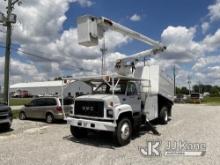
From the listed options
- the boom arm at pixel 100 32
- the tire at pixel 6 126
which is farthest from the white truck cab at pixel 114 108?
the tire at pixel 6 126

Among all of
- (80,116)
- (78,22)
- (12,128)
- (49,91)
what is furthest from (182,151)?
(49,91)

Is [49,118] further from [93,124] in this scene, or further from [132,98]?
[93,124]

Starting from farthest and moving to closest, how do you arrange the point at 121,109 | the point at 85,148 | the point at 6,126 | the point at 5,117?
the point at 6,126 → the point at 5,117 → the point at 121,109 → the point at 85,148

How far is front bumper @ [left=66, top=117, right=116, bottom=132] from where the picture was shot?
29.0 feet

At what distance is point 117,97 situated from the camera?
9719mm

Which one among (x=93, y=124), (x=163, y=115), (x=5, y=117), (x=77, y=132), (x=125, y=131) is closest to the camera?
(x=93, y=124)

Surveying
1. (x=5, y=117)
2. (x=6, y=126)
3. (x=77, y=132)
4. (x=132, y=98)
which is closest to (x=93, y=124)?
(x=77, y=132)

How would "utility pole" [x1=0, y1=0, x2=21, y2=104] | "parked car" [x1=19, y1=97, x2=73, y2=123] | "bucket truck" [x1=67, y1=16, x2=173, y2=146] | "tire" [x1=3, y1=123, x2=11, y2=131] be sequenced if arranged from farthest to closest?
"utility pole" [x1=0, y1=0, x2=21, y2=104]
"parked car" [x1=19, y1=97, x2=73, y2=123]
"tire" [x1=3, y1=123, x2=11, y2=131]
"bucket truck" [x1=67, y1=16, x2=173, y2=146]

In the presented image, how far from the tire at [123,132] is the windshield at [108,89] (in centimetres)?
126

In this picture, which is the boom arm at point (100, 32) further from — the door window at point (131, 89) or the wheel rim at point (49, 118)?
the wheel rim at point (49, 118)

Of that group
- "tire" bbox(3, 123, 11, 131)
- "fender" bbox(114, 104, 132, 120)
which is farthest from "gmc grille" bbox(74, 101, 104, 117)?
"tire" bbox(3, 123, 11, 131)

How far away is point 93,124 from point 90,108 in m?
0.67

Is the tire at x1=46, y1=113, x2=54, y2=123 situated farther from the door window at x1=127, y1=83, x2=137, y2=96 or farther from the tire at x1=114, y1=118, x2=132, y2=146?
the tire at x1=114, y1=118, x2=132, y2=146

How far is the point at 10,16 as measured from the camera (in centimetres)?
1745
